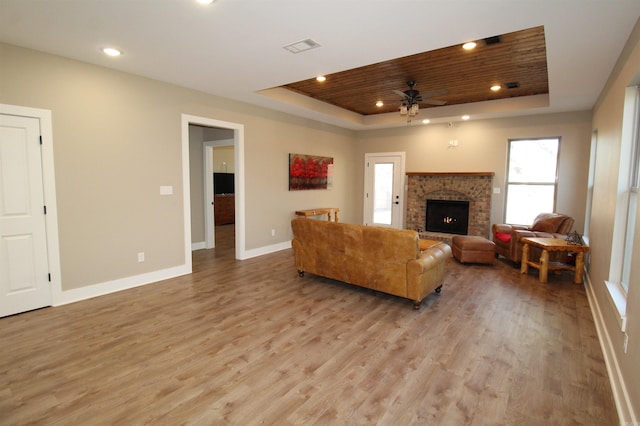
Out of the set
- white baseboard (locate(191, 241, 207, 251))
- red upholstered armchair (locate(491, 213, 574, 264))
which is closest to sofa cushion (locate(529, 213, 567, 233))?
red upholstered armchair (locate(491, 213, 574, 264))

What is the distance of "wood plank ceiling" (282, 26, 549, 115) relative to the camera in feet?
12.5

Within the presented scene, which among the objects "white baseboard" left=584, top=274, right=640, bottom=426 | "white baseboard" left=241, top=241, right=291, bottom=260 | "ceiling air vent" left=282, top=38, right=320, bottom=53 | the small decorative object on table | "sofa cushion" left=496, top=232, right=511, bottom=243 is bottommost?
"white baseboard" left=584, top=274, right=640, bottom=426

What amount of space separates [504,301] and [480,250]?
1.70 metres

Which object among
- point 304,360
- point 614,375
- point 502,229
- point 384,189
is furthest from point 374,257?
point 384,189

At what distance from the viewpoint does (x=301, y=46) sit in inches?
127

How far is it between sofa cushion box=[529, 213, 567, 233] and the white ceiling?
2.29 m

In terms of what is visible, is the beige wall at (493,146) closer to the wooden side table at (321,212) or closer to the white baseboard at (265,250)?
the wooden side table at (321,212)

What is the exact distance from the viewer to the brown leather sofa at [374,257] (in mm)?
3520

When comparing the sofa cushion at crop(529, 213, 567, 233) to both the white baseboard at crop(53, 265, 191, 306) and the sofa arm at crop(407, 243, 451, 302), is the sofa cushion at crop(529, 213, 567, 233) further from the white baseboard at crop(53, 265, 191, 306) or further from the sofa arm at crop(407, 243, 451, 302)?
the white baseboard at crop(53, 265, 191, 306)

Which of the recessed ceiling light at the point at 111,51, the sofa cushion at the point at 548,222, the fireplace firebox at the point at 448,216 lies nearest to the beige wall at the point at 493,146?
the fireplace firebox at the point at 448,216

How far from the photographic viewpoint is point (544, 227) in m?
5.61

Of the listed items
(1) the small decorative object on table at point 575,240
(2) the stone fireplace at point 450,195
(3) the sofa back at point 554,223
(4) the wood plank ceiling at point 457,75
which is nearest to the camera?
(4) the wood plank ceiling at point 457,75

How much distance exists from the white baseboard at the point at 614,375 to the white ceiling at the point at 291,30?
2620 millimetres

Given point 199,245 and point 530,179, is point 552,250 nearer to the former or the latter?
point 530,179
